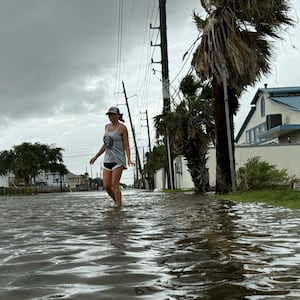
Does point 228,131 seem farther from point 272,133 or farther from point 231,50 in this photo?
point 272,133

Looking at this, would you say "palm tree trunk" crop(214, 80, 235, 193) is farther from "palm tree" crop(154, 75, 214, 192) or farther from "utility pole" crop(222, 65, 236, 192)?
"palm tree" crop(154, 75, 214, 192)

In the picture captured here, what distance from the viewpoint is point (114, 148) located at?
35.2 ft

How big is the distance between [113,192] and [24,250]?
606 cm

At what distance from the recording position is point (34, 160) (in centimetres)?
9081

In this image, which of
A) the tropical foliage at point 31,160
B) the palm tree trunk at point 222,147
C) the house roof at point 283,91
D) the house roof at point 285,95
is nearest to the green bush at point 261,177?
the palm tree trunk at point 222,147

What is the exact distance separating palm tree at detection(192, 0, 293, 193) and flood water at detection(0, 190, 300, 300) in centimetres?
1099

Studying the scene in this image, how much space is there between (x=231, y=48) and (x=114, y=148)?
737cm

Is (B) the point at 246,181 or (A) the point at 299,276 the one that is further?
(B) the point at 246,181

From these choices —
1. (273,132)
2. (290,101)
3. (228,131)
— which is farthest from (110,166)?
(290,101)

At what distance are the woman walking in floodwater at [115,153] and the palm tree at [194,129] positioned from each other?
11.1m

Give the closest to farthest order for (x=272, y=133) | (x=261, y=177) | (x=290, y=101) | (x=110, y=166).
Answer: (x=110, y=166) < (x=261, y=177) < (x=272, y=133) < (x=290, y=101)

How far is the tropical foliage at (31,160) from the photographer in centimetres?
9081

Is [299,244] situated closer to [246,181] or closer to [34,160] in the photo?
[246,181]

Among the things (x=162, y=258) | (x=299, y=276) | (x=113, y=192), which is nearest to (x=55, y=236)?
(x=162, y=258)
